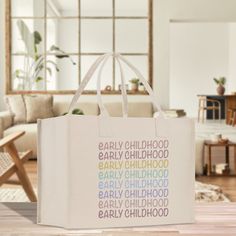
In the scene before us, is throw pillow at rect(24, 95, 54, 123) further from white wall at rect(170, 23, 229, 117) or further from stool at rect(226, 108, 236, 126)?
white wall at rect(170, 23, 229, 117)

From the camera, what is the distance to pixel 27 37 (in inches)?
281

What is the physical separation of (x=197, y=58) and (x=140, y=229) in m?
13.8

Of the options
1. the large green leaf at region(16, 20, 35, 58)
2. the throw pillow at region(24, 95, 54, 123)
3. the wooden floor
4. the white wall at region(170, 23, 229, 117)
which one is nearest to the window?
the large green leaf at region(16, 20, 35, 58)

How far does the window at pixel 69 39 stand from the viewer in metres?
7.11

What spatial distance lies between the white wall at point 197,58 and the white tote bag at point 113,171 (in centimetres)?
1354

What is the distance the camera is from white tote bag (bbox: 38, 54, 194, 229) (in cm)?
82

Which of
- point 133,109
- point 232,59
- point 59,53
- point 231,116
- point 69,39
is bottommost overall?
point 231,116

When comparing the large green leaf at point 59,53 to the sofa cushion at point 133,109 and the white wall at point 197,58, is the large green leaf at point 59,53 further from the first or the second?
the white wall at point 197,58

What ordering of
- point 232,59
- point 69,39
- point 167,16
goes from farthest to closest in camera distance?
point 232,59 → point 69,39 → point 167,16

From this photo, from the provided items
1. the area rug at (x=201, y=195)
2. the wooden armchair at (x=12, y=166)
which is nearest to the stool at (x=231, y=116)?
the area rug at (x=201, y=195)

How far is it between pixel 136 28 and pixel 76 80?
1.06 metres

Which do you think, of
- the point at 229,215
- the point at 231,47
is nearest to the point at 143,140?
the point at 229,215

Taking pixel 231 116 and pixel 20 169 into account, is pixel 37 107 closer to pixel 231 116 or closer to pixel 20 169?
pixel 20 169

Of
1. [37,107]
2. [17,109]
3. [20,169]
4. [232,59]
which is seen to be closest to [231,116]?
[232,59]
